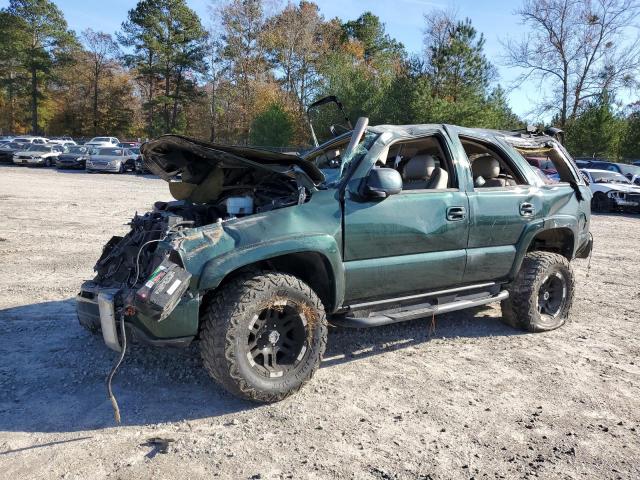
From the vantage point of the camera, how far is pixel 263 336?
358 cm

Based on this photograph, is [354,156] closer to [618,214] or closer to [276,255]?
[276,255]

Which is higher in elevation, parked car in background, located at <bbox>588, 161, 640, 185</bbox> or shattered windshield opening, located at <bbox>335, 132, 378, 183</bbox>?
parked car in background, located at <bbox>588, 161, 640, 185</bbox>

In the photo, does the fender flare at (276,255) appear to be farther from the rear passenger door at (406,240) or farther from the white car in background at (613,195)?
the white car in background at (613,195)

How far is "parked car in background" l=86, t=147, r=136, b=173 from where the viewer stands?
2992 centimetres

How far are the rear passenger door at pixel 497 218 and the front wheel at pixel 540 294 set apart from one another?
26cm

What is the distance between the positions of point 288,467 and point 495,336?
9.23 ft

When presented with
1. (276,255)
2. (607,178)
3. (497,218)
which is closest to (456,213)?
(497,218)

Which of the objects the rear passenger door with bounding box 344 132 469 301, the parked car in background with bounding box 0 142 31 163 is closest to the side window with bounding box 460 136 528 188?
the rear passenger door with bounding box 344 132 469 301

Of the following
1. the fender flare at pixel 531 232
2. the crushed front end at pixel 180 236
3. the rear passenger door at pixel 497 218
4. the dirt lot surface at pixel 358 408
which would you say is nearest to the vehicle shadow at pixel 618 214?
the dirt lot surface at pixel 358 408

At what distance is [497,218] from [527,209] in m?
0.41

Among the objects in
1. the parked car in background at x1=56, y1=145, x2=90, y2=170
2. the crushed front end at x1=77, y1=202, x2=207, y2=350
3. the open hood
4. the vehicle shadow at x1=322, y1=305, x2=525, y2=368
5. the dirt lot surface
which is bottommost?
the dirt lot surface

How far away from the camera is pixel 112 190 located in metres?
19.0

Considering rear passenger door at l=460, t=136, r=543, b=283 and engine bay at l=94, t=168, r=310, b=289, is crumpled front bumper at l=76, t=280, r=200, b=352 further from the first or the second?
rear passenger door at l=460, t=136, r=543, b=283

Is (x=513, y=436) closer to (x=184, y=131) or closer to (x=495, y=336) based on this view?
(x=495, y=336)
